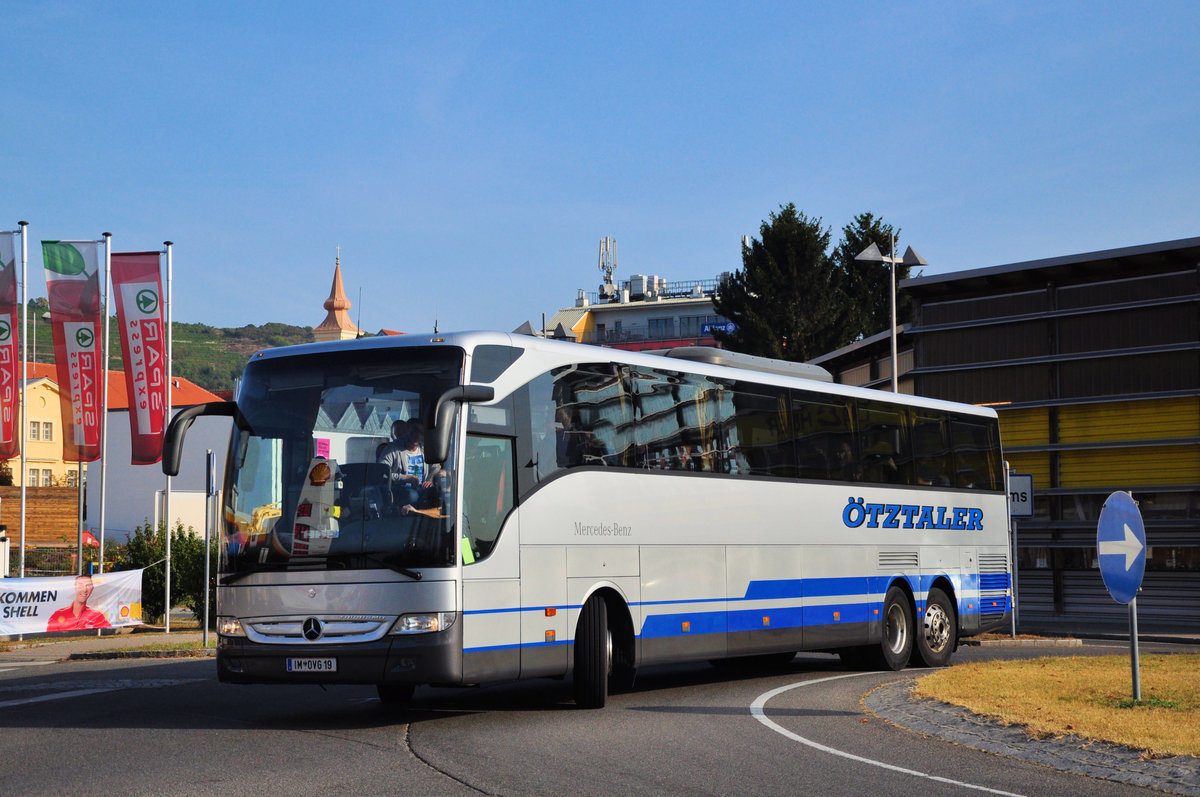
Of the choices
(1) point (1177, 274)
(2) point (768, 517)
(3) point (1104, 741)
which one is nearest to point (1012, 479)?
(1) point (1177, 274)

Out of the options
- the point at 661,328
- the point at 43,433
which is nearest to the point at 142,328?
the point at 43,433

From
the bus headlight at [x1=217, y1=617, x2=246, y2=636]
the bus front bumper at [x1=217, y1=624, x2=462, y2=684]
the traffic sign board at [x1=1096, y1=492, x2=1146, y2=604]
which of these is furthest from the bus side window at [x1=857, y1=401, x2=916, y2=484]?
the bus headlight at [x1=217, y1=617, x2=246, y2=636]

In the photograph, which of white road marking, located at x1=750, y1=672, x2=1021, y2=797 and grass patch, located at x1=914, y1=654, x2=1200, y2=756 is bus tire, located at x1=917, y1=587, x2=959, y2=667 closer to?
grass patch, located at x1=914, y1=654, x2=1200, y2=756

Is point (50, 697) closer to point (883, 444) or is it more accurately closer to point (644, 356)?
point (644, 356)

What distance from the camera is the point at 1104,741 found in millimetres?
10305

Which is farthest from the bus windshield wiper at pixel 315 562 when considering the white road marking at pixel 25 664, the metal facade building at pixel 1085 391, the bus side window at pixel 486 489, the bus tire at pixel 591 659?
the metal facade building at pixel 1085 391

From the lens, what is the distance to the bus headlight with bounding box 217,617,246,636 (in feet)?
39.4

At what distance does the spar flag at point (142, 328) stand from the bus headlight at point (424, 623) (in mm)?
19479

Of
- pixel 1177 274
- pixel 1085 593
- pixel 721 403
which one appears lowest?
pixel 1085 593

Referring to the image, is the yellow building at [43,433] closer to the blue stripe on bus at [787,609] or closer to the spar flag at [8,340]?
the spar flag at [8,340]

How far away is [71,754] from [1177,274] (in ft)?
84.6

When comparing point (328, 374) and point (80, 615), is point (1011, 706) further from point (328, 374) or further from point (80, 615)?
point (80, 615)

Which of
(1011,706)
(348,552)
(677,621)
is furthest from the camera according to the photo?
(677,621)

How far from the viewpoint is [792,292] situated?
70062mm
